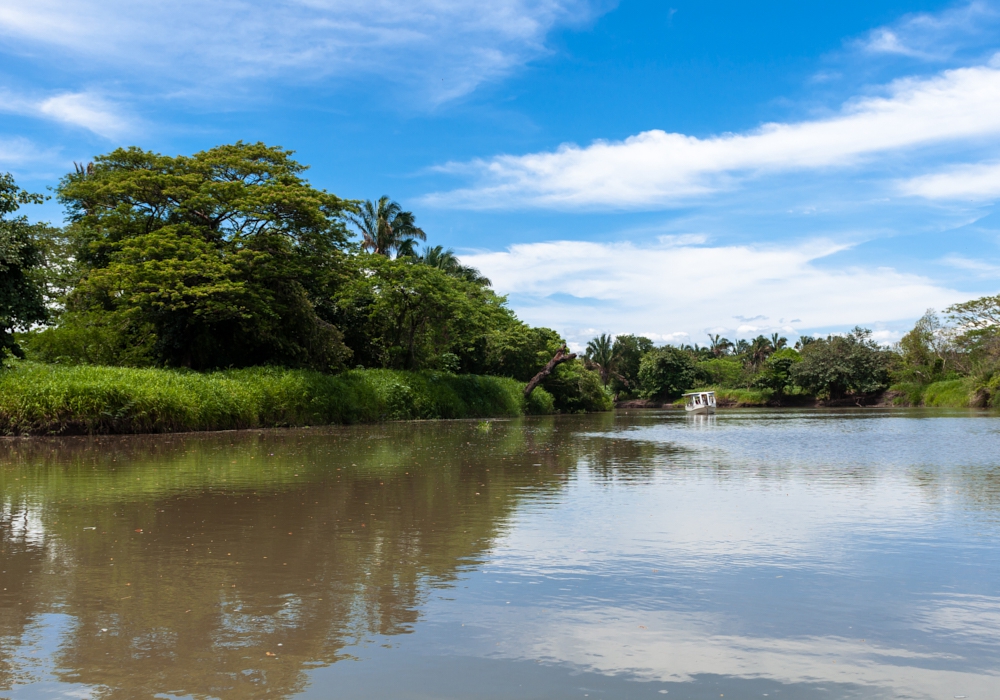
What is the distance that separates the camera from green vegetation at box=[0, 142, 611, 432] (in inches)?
864

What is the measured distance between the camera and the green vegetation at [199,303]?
21.9m

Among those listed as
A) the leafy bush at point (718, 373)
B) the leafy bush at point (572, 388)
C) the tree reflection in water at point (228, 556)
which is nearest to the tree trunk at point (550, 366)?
the leafy bush at point (572, 388)

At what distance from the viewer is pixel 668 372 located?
8625cm

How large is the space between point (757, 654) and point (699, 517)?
4.46 meters

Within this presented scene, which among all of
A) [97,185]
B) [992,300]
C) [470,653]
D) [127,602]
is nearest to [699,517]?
[470,653]

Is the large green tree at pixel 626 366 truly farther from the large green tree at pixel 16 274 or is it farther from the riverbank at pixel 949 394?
the large green tree at pixel 16 274

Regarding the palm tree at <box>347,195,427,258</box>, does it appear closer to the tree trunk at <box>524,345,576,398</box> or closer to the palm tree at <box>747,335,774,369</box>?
the tree trunk at <box>524,345,576,398</box>

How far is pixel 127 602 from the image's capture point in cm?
527

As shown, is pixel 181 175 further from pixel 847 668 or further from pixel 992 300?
pixel 992 300

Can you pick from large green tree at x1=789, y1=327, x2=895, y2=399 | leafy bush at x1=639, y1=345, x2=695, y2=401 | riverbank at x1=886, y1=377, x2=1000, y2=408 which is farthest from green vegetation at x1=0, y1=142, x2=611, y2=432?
leafy bush at x1=639, y1=345, x2=695, y2=401

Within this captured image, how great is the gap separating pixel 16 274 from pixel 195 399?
19.8ft

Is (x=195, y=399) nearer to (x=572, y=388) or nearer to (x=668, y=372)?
(x=572, y=388)

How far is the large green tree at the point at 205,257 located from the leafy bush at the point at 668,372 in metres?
59.2

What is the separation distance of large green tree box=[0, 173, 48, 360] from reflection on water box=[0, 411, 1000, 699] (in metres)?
11.9
